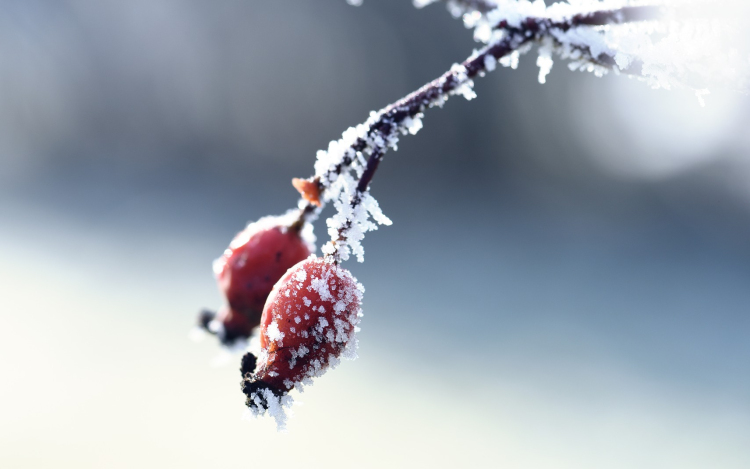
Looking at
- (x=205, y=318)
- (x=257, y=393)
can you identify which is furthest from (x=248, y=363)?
(x=205, y=318)

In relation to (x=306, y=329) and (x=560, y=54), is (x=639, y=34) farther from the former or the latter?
(x=306, y=329)

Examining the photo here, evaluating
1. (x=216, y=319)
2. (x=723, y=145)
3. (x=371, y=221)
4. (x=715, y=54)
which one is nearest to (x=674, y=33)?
(x=715, y=54)

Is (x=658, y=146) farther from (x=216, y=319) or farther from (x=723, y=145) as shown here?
(x=216, y=319)

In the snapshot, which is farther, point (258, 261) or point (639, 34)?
point (258, 261)

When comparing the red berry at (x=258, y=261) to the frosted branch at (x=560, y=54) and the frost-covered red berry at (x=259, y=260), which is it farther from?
the frosted branch at (x=560, y=54)

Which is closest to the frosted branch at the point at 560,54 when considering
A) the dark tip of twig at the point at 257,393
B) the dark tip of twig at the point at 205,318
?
the dark tip of twig at the point at 257,393

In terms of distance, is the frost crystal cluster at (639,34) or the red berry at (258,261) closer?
the frost crystal cluster at (639,34)

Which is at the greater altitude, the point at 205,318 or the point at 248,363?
the point at 205,318
